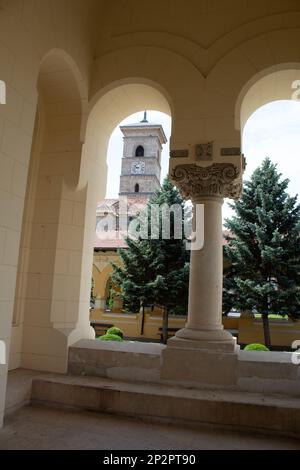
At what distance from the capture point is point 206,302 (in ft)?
12.6

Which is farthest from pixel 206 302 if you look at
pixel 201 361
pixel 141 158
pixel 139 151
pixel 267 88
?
pixel 139 151

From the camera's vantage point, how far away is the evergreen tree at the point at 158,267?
14.3m

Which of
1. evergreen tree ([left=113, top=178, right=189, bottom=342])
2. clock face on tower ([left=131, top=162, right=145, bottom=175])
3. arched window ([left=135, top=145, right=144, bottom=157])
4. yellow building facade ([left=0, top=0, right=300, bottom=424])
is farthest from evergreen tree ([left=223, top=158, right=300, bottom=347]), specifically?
arched window ([left=135, top=145, right=144, bottom=157])

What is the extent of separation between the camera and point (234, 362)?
141 inches

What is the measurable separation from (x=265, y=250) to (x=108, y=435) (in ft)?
36.3

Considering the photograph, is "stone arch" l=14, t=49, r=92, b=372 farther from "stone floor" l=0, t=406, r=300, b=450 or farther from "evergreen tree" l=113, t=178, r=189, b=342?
"evergreen tree" l=113, t=178, r=189, b=342

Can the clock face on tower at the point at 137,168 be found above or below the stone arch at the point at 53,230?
above

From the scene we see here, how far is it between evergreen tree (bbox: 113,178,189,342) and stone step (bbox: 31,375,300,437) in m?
10.6

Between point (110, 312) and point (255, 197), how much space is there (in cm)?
894

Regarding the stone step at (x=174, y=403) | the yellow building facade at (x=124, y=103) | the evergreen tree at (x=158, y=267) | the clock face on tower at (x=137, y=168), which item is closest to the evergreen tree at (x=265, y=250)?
the evergreen tree at (x=158, y=267)

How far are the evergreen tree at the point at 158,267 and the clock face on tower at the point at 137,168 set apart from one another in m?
22.6

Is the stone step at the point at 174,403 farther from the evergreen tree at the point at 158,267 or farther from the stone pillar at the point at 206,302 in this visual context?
the evergreen tree at the point at 158,267

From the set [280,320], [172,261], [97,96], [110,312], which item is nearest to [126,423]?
[97,96]

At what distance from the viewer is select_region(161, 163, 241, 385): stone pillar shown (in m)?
3.60
